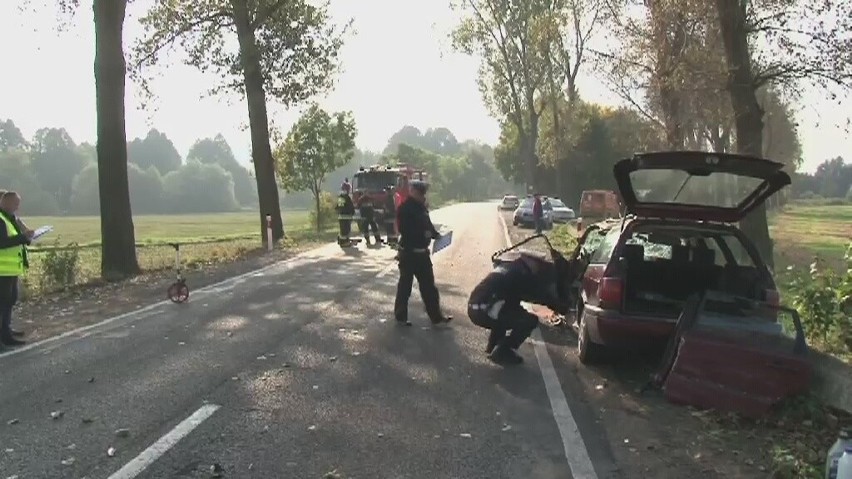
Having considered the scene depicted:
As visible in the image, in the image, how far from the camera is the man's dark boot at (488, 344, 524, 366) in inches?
318

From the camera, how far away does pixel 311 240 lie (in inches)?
1182

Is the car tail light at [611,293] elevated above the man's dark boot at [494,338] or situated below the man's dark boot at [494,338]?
above

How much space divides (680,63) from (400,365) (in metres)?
12.3

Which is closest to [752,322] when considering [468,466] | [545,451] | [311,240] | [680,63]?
[545,451]

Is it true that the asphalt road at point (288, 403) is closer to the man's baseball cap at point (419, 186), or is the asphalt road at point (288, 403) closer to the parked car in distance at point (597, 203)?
the man's baseball cap at point (419, 186)

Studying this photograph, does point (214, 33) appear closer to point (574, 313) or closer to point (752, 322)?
point (574, 313)

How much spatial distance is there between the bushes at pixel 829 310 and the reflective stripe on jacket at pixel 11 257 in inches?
358

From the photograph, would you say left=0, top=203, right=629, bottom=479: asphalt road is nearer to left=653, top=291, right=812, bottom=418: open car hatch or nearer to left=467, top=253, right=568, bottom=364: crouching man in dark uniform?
left=467, top=253, right=568, bottom=364: crouching man in dark uniform

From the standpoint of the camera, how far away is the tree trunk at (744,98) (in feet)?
44.9

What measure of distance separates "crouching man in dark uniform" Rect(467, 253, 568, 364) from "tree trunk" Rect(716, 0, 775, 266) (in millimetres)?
7103

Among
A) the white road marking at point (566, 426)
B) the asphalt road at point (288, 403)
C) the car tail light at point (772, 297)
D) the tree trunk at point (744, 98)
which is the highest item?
the tree trunk at point (744, 98)

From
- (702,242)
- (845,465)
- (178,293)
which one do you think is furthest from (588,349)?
(178,293)

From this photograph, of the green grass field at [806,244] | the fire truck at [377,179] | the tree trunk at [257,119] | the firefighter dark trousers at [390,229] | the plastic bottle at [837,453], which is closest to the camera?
the plastic bottle at [837,453]

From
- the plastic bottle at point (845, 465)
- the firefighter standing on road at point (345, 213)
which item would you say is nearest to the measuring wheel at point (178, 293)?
the plastic bottle at point (845, 465)
